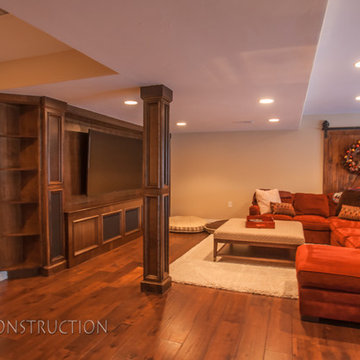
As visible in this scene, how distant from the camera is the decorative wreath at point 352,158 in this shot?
597cm

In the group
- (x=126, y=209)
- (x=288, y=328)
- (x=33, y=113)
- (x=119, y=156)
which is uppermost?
(x=33, y=113)

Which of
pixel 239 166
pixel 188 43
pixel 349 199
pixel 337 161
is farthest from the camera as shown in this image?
pixel 239 166

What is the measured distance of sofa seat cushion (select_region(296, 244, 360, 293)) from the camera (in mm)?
2580

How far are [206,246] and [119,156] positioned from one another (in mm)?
2083

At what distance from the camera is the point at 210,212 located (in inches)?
285

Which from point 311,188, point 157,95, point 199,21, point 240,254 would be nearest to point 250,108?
point 157,95

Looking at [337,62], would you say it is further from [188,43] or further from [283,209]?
[283,209]

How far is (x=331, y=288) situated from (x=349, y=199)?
3.32 metres

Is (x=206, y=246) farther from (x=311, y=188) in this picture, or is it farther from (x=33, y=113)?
(x=33, y=113)

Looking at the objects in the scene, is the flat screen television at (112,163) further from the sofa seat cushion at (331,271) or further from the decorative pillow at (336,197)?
the decorative pillow at (336,197)

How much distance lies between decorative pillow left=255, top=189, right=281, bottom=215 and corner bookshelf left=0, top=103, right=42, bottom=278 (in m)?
3.88

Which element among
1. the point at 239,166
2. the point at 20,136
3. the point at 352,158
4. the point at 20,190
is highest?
the point at 20,136

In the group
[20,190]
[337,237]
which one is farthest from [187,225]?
[20,190]

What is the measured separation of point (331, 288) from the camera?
262 cm
